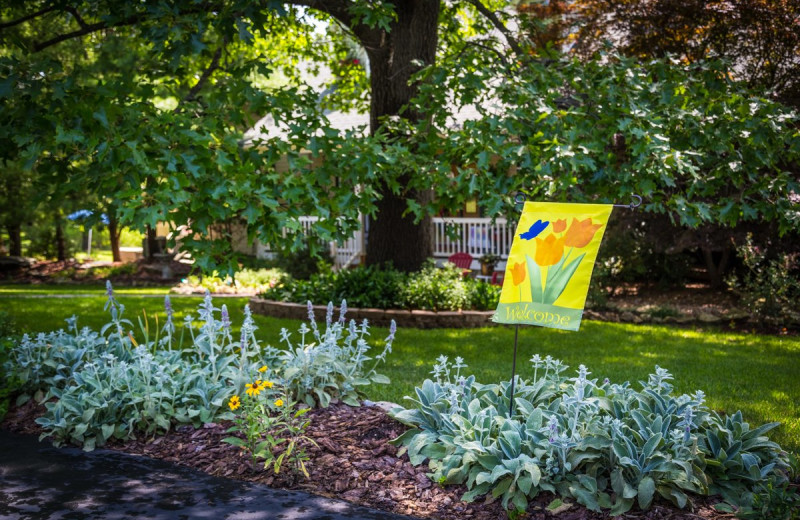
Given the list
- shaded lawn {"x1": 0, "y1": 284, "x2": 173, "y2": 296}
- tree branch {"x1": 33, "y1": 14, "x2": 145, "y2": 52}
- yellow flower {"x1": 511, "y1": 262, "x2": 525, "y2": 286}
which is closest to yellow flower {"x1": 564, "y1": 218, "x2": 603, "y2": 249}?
yellow flower {"x1": 511, "y1": 262, "x2": 525, "y2": 286}

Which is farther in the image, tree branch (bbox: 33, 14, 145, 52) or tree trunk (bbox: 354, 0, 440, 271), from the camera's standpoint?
tree trunk (bbox: 354, 0, 440, 271)

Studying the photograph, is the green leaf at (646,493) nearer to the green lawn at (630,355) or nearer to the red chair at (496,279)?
the green lawn at (630,355)

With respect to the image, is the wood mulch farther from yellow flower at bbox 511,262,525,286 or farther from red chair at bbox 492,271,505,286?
red chair at bbox 492,271,505,286

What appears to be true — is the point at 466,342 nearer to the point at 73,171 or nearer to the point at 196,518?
the point at 73,171

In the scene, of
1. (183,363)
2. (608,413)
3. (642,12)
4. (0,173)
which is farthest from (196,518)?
(0,173)

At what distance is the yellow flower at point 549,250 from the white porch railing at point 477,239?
38.1ft

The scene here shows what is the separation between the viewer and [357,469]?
15.3ft

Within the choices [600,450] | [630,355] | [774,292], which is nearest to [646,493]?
[600,450]

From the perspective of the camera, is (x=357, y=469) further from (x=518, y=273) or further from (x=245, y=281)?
(x=245, y=281)

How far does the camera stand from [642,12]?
38.5 ft

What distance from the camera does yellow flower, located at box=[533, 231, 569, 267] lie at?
14.9 ft

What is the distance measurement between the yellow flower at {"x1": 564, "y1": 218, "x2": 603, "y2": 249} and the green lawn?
2.15 metres

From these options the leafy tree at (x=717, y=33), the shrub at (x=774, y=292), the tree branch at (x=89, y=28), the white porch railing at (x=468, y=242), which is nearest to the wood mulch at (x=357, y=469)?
the tree branch at (x=89, y=28)

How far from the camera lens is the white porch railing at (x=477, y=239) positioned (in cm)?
1677
